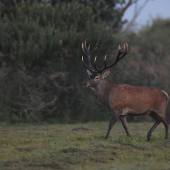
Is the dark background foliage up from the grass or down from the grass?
up

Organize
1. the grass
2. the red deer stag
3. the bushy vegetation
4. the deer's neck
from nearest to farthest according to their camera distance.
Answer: the grass
the red deer stag
the deer's neck
the bushy vegetation

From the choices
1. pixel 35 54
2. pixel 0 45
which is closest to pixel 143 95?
pixel 35 54

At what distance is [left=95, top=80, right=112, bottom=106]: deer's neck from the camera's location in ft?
29.8

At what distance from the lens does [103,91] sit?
30.1 feet

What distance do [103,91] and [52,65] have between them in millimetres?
6004

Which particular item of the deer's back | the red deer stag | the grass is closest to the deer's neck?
the red deer stag

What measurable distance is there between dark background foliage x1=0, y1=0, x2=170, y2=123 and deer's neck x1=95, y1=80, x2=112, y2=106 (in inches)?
215

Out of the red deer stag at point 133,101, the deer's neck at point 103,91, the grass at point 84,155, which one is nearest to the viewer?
the grass at point 84,155

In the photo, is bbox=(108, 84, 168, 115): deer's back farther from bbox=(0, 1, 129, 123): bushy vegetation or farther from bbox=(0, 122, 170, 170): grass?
bbox=(0, 1, 129, 123): bushy vegetation

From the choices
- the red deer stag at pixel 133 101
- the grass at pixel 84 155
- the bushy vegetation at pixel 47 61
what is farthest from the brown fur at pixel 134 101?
the bushy vegetation at pixel 47 61

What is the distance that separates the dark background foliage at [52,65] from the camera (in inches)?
551

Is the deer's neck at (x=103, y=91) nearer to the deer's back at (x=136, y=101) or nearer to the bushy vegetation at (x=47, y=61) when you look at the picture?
the deer's back at (x=136, y=101)

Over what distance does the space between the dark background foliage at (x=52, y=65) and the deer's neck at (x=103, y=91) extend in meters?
5.46

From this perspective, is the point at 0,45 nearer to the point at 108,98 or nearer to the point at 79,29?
the point at 79,29
